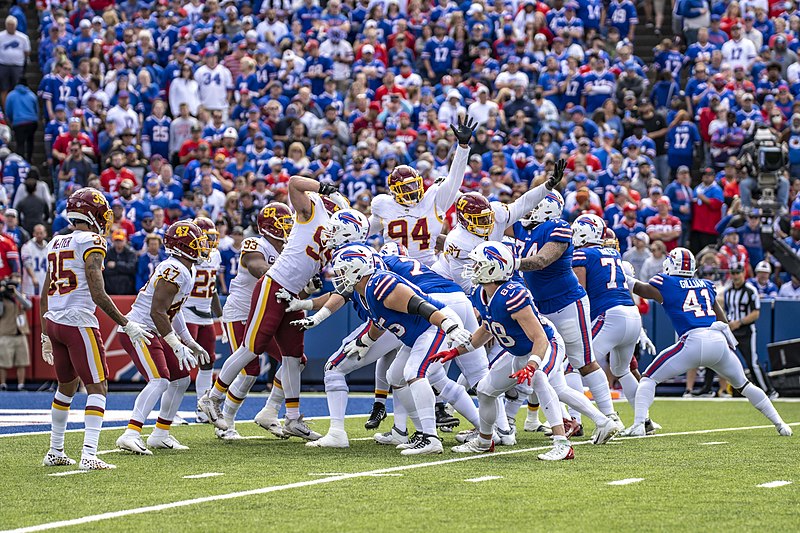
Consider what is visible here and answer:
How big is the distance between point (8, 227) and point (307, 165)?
4375 mm

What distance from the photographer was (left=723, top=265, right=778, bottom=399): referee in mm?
16422

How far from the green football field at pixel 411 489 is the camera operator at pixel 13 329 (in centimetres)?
720

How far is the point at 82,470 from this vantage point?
8.64 m

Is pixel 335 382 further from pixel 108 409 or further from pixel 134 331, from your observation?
pixel 108 409

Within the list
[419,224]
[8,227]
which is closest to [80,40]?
[8,227]

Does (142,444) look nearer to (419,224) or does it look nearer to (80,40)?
(419,224)

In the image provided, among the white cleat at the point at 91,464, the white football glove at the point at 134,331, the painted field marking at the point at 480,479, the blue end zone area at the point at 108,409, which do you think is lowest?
the blue end zone area at the point at 108,409

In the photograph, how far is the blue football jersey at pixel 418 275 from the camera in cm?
1000

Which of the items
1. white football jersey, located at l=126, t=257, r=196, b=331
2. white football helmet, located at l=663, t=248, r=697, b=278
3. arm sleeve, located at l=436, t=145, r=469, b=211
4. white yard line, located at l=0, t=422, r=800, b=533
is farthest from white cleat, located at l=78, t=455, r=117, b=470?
white football helmet, located at l=663, t=248, r=697, b=278

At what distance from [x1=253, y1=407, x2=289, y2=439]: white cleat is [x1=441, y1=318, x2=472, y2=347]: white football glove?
8.88 ft

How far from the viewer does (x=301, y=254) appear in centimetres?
1065

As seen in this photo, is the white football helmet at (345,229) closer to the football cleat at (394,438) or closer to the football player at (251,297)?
the football player at (251,297)

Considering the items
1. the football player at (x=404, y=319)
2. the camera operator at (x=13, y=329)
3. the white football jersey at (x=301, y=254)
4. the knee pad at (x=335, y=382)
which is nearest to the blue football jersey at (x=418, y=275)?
the football player at (x=404, y=319)

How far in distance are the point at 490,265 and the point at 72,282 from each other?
286cm
